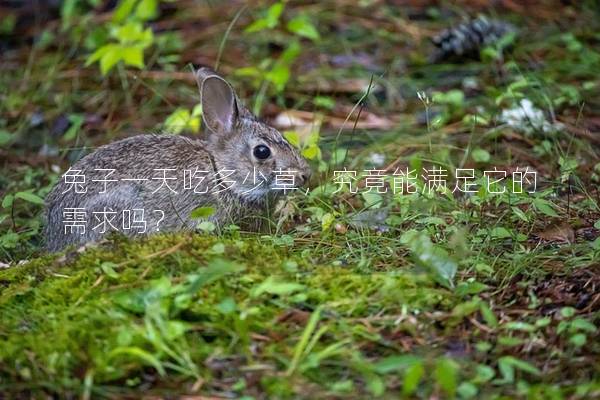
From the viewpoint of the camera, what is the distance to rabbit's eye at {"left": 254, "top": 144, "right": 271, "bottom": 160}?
19.2ft

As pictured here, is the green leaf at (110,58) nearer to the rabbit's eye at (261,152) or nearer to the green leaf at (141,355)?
the rabbit's eye at (261,152)

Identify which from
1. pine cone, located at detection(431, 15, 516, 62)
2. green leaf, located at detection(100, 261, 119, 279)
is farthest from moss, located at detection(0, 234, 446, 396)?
pine cone, located at detection(431, 15, 516, 62)

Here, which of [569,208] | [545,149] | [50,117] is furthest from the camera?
[50,117]

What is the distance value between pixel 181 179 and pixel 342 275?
164 centimetres

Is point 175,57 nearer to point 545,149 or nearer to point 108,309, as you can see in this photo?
point 545,149

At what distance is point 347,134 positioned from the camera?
7156mm

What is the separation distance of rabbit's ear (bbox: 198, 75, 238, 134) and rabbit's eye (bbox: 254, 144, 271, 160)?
0.23m

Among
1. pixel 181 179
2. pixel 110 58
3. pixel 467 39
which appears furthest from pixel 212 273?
pixel 467 39

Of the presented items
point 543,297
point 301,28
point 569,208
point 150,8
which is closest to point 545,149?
point 569,208

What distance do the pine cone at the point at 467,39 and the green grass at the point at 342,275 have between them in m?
0.40

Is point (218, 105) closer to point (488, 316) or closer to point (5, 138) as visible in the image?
point (5, 138)

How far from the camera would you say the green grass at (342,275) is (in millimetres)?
3781

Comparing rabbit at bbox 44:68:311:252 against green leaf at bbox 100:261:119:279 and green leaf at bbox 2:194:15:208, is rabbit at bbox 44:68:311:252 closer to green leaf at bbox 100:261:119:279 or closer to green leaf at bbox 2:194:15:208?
green leaf at bbox 2:194:15:208

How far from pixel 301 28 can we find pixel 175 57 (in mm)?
1263
